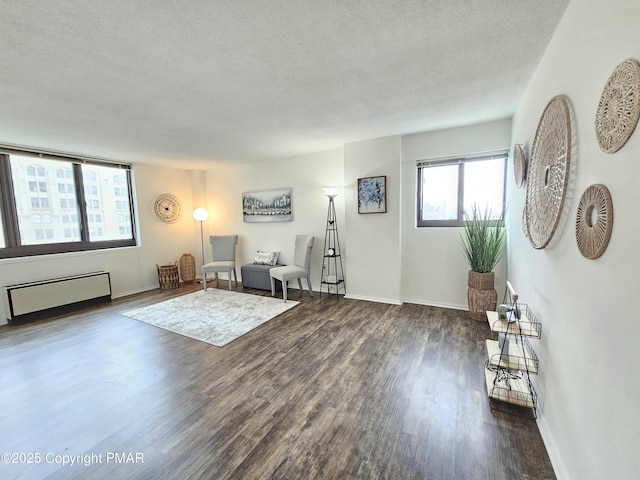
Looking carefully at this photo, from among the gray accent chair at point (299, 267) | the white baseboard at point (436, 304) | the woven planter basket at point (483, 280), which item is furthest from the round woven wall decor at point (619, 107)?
the gray accent chair at point (299, 267)

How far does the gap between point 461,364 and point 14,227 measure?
5912mm

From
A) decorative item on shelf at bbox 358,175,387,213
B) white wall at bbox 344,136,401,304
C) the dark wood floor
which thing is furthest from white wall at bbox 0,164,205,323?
decorative item on shelf at bbox 358,175,387,213

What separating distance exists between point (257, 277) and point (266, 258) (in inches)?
16.5

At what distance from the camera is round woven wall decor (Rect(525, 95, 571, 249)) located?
4.41 ft

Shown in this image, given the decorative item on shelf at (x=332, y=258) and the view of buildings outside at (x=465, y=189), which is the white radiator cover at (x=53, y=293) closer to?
the decorative item on shelf at (x=332, y=258)

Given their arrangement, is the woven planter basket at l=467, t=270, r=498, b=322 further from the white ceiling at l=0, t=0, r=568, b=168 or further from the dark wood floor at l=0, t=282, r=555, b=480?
the white ceiling at l=0, t=0, r=568, b=168

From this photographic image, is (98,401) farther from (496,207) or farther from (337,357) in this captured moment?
(496,207)

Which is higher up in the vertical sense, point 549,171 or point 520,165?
point 520,165

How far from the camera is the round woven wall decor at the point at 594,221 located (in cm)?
95

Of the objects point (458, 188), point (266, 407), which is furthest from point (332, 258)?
point (266, 407)

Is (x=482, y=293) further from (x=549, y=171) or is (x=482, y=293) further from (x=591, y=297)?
(x=591, y=297)

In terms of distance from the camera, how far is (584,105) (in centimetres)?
118

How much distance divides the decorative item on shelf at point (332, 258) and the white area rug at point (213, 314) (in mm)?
760

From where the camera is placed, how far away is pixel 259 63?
5.96 feet
